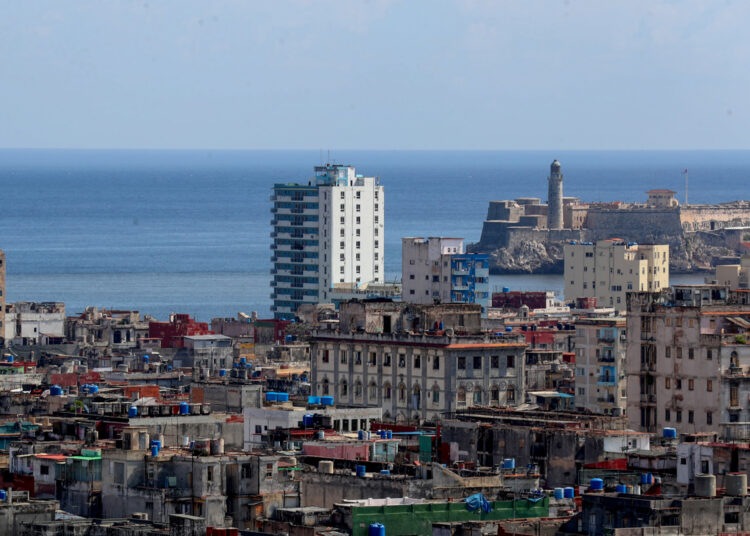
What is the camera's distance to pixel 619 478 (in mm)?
75625

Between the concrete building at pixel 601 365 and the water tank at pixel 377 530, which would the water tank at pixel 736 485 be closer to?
the water tank at pixel 377 530

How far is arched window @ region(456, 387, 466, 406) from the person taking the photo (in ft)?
351

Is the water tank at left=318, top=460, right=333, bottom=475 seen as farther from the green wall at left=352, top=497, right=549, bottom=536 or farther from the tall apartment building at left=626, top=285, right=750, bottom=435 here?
the tall apartment building at left=626, top=285, right=750, bottom=435

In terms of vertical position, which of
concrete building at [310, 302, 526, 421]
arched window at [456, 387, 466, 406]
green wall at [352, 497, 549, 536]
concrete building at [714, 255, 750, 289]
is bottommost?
green wall at [352, 497, 549, 536]

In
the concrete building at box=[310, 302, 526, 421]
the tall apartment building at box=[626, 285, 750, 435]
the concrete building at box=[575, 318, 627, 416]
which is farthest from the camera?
the concrete building at box=[575, 318, 627, 416]

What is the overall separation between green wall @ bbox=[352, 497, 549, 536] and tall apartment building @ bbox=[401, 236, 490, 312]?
108718mm

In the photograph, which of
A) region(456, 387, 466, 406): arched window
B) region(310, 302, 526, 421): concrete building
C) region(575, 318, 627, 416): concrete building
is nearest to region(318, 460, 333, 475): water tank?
region(310, 302, 526, 421): concrete building

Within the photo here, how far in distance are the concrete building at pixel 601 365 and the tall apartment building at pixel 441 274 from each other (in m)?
54.4

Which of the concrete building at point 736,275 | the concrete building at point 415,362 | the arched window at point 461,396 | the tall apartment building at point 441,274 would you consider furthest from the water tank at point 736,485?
the tall apartment building at point 441,274

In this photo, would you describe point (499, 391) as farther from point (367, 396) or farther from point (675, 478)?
point (675, 478)

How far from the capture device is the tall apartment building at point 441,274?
179 metres

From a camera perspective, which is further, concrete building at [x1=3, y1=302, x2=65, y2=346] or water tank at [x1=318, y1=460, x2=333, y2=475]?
concrete building at [x1=3, y1=302, x2=65, y2=346]

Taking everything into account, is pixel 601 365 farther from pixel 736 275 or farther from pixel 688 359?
pixel 736 275

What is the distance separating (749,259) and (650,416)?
47728mm
